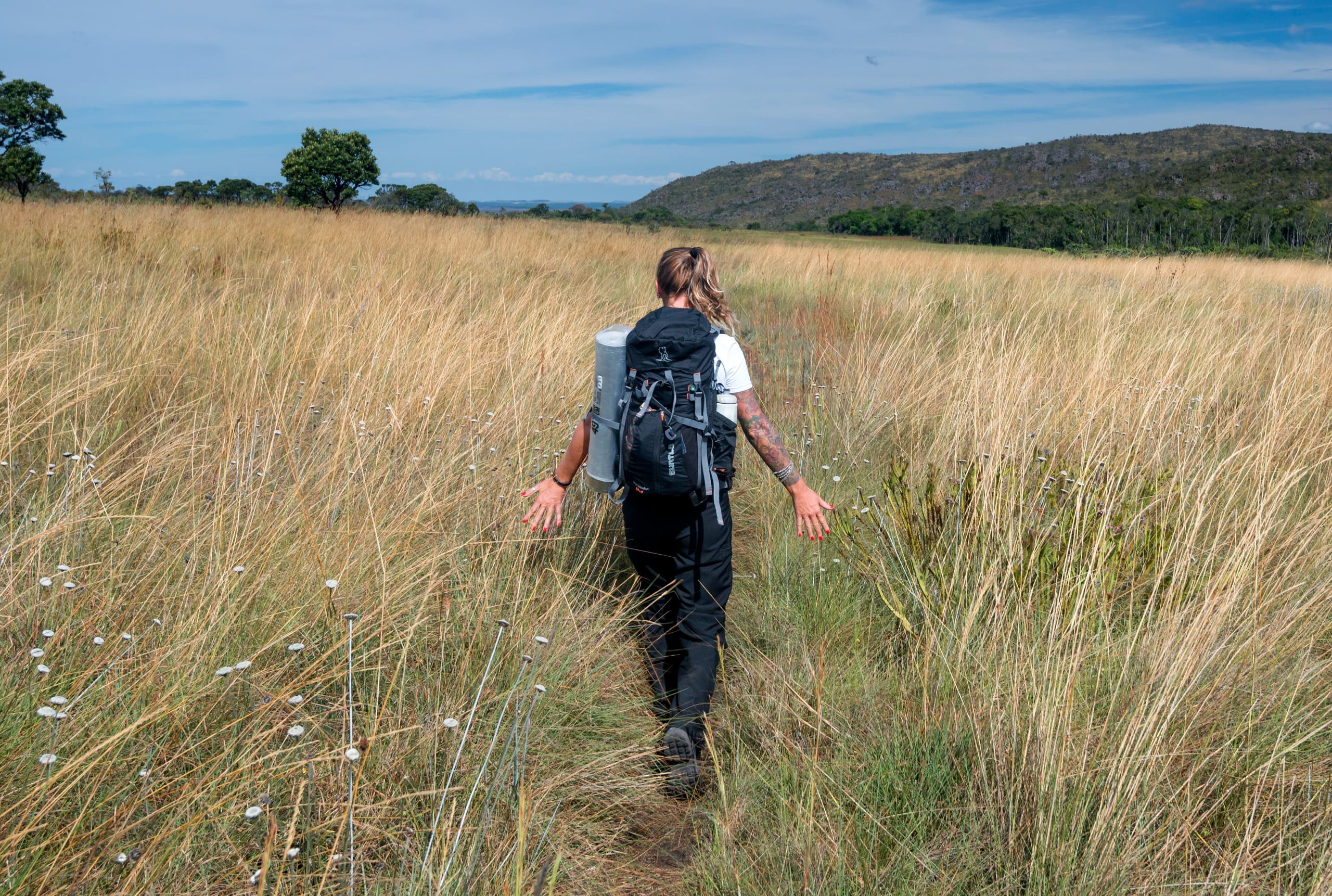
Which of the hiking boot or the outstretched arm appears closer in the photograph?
the hiking boot

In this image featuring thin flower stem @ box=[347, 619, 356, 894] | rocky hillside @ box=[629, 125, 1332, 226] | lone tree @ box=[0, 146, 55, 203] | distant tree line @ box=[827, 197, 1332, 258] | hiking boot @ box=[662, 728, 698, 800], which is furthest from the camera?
rocky hillside @ box=[629, 125, 1332, 226]

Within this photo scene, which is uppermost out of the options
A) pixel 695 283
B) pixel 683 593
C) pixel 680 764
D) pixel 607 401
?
pixel 695 283

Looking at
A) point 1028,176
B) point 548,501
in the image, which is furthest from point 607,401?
point 1028,176

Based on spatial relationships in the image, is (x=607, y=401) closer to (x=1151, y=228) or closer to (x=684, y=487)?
(x=684, y=487)

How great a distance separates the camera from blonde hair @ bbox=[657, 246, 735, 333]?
272 cm

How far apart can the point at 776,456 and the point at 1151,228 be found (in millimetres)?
41565

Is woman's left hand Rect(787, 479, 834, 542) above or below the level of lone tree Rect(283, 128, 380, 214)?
below

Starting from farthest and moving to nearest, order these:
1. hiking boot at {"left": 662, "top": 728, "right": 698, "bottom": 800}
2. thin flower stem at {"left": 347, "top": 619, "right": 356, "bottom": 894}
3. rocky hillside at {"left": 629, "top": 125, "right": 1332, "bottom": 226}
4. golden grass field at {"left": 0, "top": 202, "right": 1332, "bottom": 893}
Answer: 1. rocky hillside at {"left": 629, "top": 125, "right": 1332, "bottom": 226}
2. hiking boot at {"left": 662, "top": 728, "right": 698, "bottom": 800}
3. golden grass field at {"left": 0, "top": 202, "right": 1332, "bottom": 893}
4. thin flower stem at {"left": 347, "top": 619, "right": 356, "bottom": 894}

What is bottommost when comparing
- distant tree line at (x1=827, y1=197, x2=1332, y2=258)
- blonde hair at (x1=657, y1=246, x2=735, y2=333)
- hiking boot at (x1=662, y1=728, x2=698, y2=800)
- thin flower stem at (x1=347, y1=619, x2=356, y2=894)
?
hiking boot at (x1=662, y1=728, x2=698, y2=800)

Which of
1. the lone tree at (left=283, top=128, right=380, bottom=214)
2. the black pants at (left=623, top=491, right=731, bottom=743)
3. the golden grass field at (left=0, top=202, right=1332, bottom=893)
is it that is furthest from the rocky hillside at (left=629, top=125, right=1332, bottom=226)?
the black pants at (left=623, top=491, right=731, bottom=743)

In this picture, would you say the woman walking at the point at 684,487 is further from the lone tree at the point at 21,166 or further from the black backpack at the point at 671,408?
the lone tree at the point at 21,166

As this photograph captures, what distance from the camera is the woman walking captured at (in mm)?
2482

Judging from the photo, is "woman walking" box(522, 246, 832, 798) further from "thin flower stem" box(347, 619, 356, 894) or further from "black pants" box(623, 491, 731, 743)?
"thin flower stem" box(347, 619, 356, 894)

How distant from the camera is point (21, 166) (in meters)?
38.3
